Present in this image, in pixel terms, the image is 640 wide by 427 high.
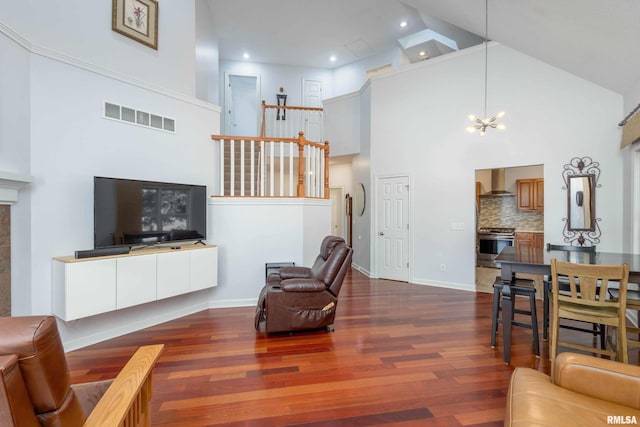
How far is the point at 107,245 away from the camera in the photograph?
3057 mm

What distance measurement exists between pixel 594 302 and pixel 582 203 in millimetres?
2741

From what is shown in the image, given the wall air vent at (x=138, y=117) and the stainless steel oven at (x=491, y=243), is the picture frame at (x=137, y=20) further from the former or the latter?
the stainless steel oven at (x=491, y=243)

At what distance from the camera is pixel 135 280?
312 cm

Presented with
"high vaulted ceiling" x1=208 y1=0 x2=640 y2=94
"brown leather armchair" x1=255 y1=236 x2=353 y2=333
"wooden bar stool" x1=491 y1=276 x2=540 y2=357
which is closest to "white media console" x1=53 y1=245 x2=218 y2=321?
"brown leather armchair" x1=255 y1=236 x2=353 y2=333

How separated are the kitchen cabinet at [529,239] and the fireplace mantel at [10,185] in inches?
318

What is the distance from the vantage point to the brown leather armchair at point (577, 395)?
1241mm

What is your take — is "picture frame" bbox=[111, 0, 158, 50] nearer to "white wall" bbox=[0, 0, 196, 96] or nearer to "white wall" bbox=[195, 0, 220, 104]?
"white wall" bbox=[0, 0, 196, 96]

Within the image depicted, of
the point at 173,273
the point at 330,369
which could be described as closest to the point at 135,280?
the point at 173,273

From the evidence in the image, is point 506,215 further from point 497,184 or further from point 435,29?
point 435,29

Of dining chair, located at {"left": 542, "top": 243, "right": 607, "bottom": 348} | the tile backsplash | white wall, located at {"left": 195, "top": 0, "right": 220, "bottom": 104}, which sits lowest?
dining chair, located at {"left": 542, "top": 243, "right": 607, "bottom": 348}

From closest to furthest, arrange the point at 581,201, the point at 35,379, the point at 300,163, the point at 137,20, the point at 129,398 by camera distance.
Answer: the point at 35,379 → the point at 129,398 → the point at 137,20 → the point at 581,201 → the point at 300,163

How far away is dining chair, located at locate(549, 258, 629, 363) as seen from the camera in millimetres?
2230

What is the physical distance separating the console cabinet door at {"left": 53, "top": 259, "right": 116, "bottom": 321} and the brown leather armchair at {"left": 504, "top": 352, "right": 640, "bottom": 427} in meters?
3.26

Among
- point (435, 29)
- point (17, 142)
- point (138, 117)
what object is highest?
point (435, 29)
